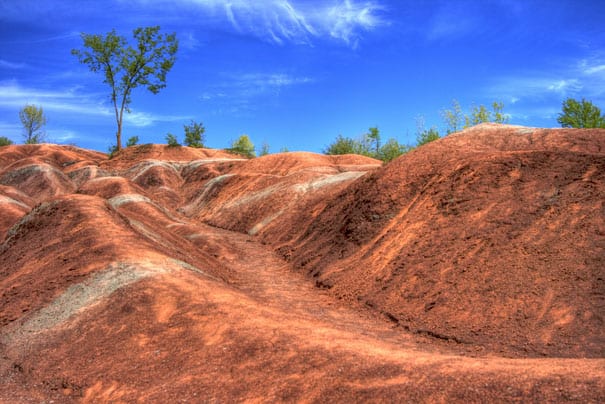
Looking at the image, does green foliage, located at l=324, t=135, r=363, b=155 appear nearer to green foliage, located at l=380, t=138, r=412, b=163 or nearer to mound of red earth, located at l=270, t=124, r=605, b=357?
green foliage, located at l=380, t=138, r=412, b=163

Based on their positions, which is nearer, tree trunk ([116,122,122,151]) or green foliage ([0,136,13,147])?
tree trunk ([116,122,122,151])

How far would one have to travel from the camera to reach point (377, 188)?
16.9 meters

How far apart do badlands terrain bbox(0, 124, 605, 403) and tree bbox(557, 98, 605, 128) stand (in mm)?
22132

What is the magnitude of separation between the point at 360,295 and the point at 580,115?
32.8 meters

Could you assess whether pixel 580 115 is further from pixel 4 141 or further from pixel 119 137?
pixel 4 141

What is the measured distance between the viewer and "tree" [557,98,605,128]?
35.3 metres

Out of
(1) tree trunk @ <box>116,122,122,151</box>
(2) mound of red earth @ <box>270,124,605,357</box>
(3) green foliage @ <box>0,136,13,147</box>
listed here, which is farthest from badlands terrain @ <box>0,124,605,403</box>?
(3) green foliage @ <box>0,136,13,147</box>

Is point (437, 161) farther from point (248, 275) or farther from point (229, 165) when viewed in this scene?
point (229, 165)

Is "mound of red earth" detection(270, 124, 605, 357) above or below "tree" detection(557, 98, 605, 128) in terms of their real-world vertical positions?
below

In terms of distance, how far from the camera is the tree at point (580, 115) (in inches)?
1390

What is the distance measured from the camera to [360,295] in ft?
40.1

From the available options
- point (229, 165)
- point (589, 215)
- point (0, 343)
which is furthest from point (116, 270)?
point (229, 165)

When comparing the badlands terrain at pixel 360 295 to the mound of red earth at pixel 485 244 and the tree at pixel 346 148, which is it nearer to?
the mound of red earth at pixel 485 244

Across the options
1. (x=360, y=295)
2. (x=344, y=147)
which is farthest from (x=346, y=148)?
(x=360, y=295)
